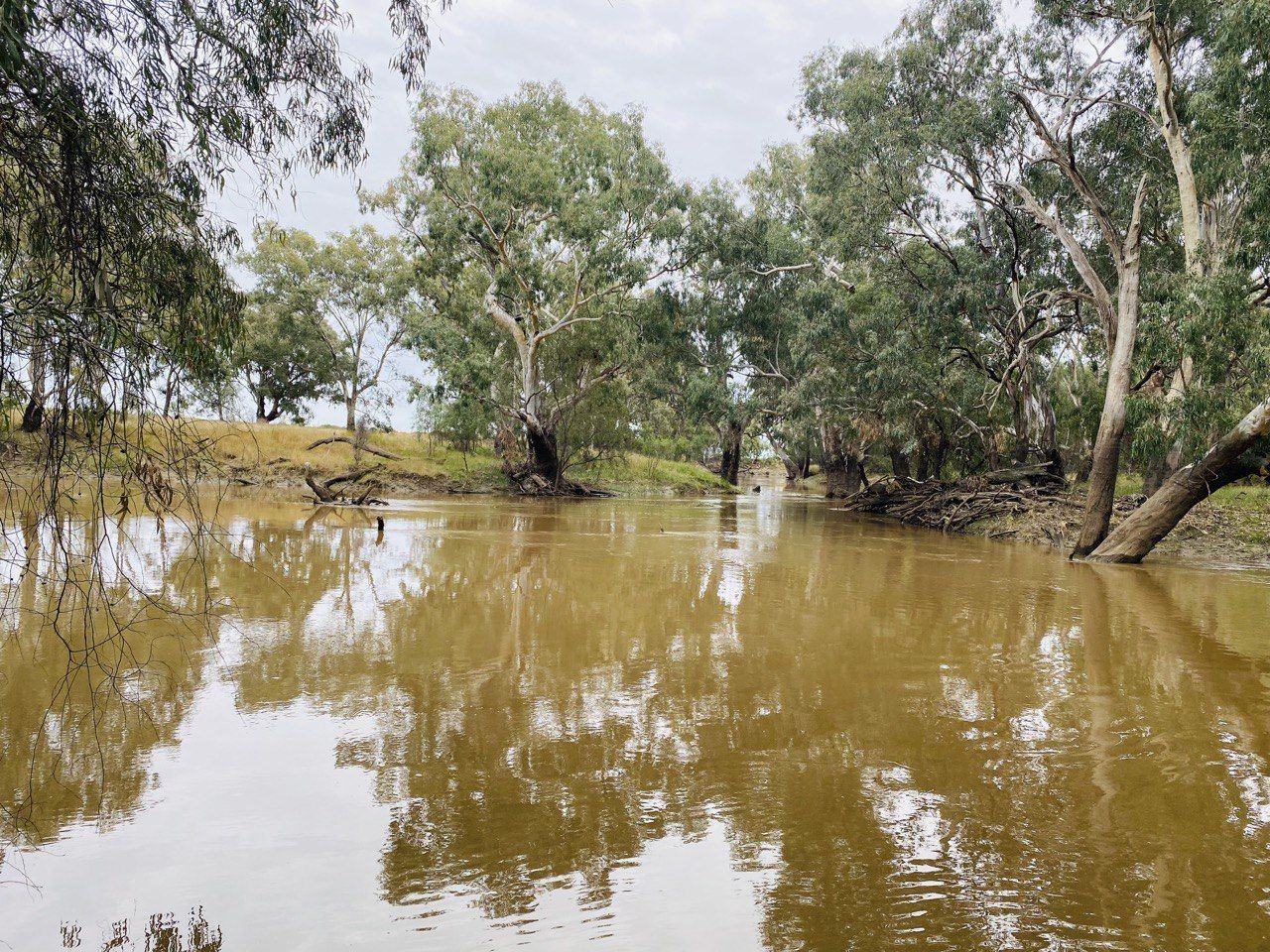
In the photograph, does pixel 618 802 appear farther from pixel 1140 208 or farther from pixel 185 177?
pixel 1140 208

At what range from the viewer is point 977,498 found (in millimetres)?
18484

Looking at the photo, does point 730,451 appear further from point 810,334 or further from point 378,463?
point 378,463

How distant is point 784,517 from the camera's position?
2123 centimetres

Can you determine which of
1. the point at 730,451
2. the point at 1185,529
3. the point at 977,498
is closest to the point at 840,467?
the point at 730,451

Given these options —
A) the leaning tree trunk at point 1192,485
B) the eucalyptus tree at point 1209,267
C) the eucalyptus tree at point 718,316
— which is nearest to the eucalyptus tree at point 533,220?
the eucalyptus tree at point 718,316

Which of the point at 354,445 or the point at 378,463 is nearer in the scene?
the point at 378,463

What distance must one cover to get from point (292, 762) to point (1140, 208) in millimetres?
14231

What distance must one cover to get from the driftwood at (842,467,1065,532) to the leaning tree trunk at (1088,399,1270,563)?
5020mm

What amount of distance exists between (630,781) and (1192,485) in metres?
11.1

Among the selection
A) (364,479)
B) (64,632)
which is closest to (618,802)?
(64,632)

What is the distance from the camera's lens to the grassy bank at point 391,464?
27453 mm

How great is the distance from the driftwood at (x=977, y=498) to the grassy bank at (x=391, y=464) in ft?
48.6

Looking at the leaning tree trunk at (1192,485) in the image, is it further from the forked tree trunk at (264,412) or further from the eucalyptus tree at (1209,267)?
the forked tree trunk at (264,412)

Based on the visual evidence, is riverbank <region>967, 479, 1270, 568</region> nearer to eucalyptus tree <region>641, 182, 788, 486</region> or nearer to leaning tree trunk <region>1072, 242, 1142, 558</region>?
leaning tree trunk <region>1072, 242, 1142, 558</region>
